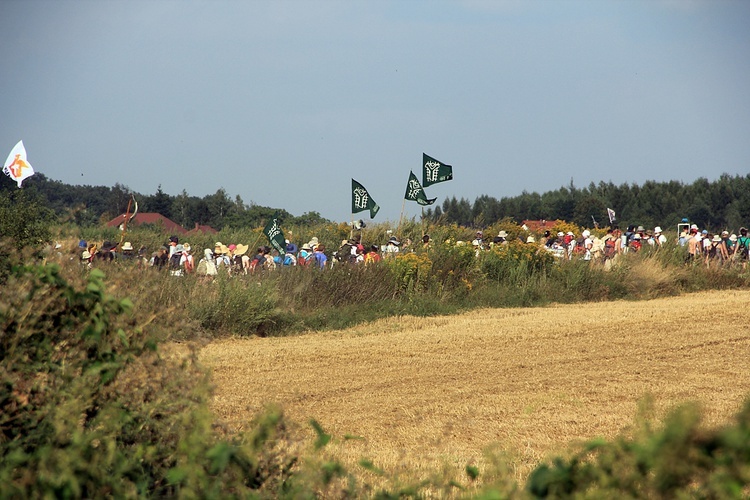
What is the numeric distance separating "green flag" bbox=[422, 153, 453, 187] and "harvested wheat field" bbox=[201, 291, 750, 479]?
26.6 feet

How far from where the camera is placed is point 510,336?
562 inches

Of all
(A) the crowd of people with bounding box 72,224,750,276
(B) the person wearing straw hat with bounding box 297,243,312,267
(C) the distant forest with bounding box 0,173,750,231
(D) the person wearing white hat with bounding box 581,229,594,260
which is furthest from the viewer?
(C) the distant forest with bounding box 0,173,750,231

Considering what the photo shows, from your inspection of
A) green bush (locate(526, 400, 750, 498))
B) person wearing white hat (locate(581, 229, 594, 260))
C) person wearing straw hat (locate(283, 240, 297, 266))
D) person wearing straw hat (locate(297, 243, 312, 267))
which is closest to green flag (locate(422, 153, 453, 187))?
person wearing white hat (locate(581, 229, 594, 260))

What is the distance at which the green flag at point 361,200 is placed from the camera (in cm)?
2411

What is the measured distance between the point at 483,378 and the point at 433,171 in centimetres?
1424

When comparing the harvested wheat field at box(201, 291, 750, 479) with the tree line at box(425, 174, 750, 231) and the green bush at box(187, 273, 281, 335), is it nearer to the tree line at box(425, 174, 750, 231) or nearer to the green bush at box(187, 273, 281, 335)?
the green bush at box(187, 273, 281, 335)

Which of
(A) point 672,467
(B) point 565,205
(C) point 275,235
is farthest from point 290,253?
(B) point 565,205

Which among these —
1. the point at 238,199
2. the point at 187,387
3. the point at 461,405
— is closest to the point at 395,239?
the point at 461,405

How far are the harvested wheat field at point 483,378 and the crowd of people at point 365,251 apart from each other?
3.27 m

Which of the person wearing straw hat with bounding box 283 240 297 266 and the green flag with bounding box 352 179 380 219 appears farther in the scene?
the green flag with bounding box 352 179 380 219

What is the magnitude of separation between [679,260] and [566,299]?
4.88m

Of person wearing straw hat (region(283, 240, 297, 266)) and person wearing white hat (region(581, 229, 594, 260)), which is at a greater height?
person wearing straw hat (region(283, 240, 297, 266))

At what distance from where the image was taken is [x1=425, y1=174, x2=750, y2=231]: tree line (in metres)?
75.5

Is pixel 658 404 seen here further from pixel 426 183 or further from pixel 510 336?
pixel 426 183
